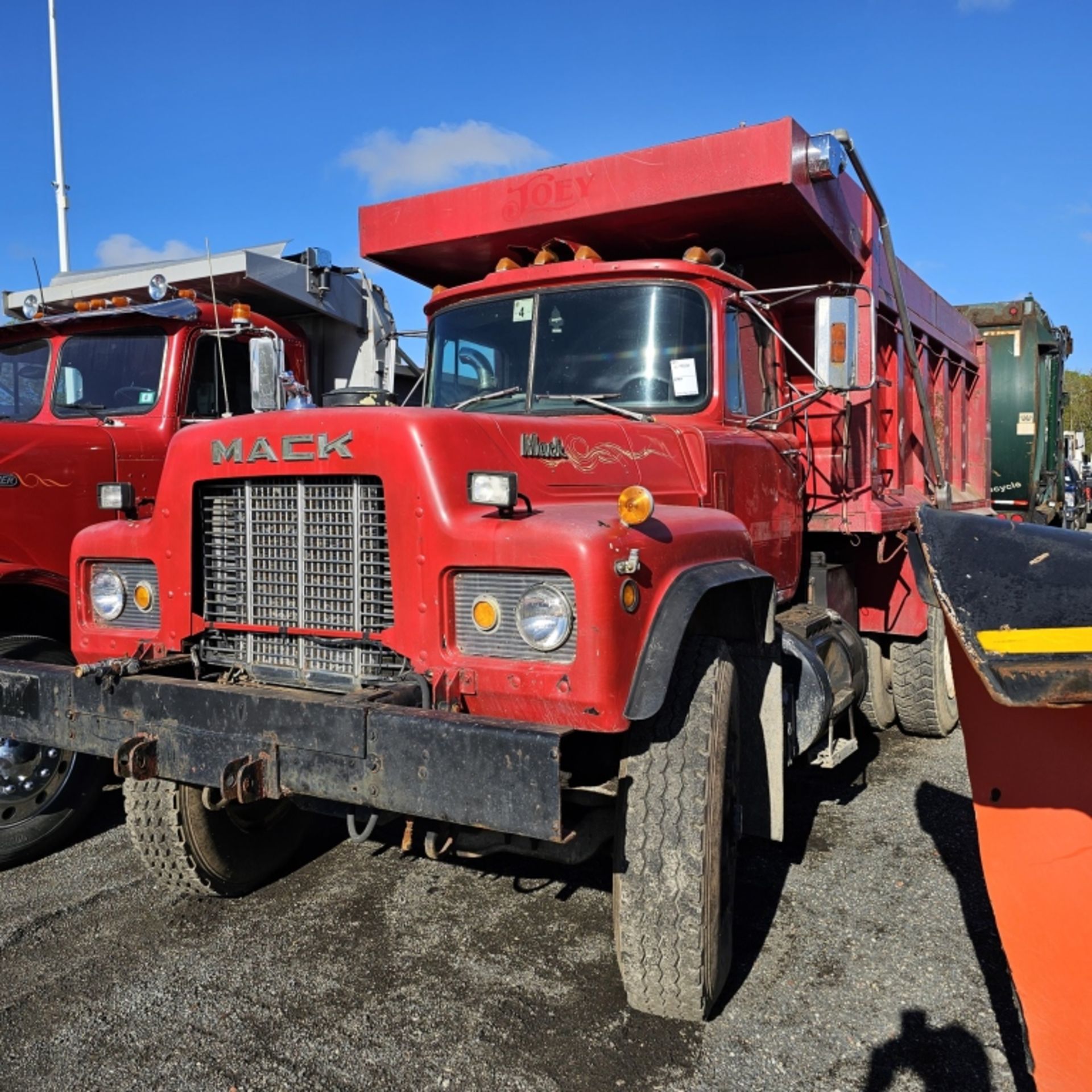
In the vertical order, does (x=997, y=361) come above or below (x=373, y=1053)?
above

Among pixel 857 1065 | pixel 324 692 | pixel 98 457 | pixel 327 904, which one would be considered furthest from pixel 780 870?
pixel 98 457

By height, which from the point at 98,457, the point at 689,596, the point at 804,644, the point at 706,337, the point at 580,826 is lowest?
the point at 580,826

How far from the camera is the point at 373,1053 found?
285cm

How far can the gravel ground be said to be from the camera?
109 inches

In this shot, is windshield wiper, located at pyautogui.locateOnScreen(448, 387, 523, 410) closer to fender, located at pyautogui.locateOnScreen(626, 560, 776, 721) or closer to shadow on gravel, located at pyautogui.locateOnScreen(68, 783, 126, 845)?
fender, located at pyautogui.locateOnScreen(626, 560, 776, 721)

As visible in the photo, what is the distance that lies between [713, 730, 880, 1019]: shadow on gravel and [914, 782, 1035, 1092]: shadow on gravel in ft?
1.49

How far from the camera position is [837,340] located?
382 centimetres

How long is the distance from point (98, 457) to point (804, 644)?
372 centimetres

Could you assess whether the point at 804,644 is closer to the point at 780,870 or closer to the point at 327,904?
the point at 780,870

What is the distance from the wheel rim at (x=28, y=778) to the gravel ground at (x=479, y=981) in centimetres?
26

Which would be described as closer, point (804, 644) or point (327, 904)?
point (327, 904)

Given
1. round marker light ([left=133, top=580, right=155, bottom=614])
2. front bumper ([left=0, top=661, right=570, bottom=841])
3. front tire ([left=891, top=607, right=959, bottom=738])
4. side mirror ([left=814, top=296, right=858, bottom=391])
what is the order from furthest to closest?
front tire ([left=891, top=607, right=959, bottom=738]) < side mirror ([left=814, top=296, right=858, bottom=391]) < round marker light ([left=133, top=580, right=155, bottom=614]) < front bumper ([left=0, top=661, right=570, bottom=841])

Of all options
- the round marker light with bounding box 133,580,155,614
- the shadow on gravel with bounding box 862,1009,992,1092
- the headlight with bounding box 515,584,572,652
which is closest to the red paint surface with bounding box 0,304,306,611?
the round marker light with bounding box 133,580,155,614

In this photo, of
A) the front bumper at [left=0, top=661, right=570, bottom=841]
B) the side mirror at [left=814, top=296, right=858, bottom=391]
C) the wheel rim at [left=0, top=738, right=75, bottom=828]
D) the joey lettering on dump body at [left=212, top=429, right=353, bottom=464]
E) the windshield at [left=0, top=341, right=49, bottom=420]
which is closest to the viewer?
the front bumper at [left=0, top=661, right=570, bottom=841]
